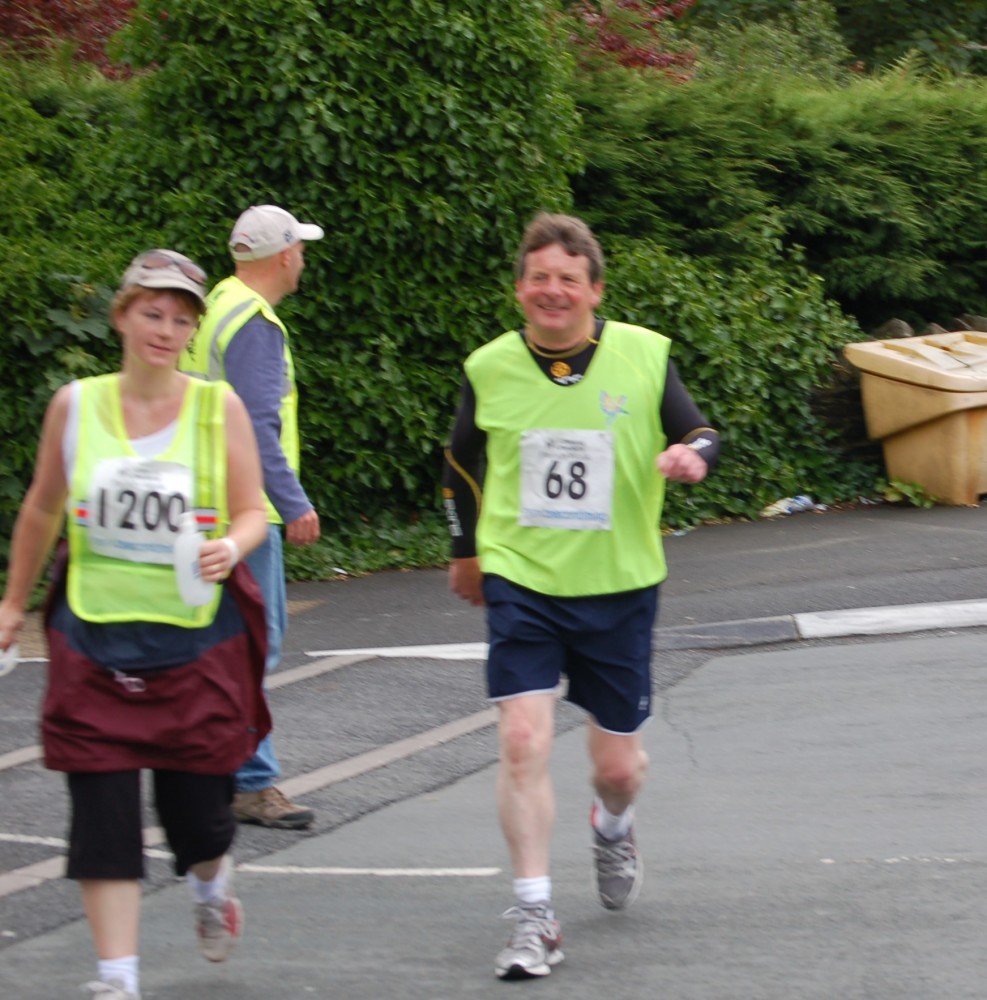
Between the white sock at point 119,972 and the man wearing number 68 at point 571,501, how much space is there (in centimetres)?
99

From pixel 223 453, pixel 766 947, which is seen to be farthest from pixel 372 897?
pixel 223 453

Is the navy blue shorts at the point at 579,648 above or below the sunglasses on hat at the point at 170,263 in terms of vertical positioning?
below

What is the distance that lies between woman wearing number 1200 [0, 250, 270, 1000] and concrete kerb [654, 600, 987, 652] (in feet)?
14.8

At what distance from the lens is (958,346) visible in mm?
12406

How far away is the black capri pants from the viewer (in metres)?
3.94

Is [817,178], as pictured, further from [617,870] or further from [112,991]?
[112,991]

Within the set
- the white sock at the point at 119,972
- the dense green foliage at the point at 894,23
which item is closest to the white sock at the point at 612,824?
the white sock at the point at 119,972

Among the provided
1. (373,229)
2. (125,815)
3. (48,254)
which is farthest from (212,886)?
(373,229)

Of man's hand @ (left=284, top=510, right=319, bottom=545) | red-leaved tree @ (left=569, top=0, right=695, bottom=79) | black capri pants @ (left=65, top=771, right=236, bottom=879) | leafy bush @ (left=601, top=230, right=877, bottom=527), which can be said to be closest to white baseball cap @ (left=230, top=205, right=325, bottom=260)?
man's hand @ (left=284, top=510, right=319, bottom=545)

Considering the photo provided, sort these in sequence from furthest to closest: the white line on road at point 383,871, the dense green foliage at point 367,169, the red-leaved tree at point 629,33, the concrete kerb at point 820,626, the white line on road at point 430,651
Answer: the red-leaved tree at point 629,33 → the dense green foliage at point 367,169 → the concrete kerb at point 820,626 → the white line on road at point 430,651 → the white line on road at point 383,871

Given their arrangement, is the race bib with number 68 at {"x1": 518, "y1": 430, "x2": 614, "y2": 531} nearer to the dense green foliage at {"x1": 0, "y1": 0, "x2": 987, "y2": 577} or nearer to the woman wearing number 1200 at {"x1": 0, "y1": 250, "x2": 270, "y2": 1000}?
the woman wearing number 1200 at {"x1": 0, "y1": 250, "x2": 270, "y2": 1000}

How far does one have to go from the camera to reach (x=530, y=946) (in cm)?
427

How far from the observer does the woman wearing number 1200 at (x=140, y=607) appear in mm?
3945

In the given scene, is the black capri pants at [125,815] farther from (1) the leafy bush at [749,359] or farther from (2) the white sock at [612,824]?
(1) the leafy bush at [749,359]
